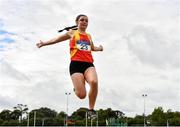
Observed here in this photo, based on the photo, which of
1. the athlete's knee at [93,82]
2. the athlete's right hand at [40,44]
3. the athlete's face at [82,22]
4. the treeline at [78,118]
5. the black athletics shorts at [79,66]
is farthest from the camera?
the treeline at [78,118]

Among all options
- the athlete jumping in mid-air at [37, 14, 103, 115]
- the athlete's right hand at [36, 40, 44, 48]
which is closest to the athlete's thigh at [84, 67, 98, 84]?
the athlete jumping in mid-air at [37, 14, 103, 115]

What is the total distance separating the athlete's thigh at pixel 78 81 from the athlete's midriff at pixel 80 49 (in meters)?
0.37

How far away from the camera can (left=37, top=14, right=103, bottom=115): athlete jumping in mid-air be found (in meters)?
10.2

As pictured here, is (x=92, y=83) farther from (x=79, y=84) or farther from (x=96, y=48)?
(x=96, y=48)

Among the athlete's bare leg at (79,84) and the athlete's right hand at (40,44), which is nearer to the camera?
the athlete's bare leg at (79,84)

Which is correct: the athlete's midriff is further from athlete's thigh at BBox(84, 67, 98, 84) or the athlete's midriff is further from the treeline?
the treeline

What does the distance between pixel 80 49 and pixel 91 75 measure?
687 millimetres

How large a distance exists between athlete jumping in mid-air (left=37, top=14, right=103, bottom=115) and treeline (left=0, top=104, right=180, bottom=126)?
66.7 m

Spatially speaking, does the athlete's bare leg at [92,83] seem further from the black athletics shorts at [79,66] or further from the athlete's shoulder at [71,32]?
the athlete's shoulder at [71,32]

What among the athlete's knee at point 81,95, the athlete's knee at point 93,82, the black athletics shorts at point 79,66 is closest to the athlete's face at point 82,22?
the black athletics shorts at point 79,66

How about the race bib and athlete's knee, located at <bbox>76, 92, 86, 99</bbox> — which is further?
the race bib

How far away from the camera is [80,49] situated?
10.4 meters

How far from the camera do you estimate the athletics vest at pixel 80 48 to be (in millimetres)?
10367

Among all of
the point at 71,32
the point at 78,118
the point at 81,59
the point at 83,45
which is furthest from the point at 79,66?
the point at 78,118
